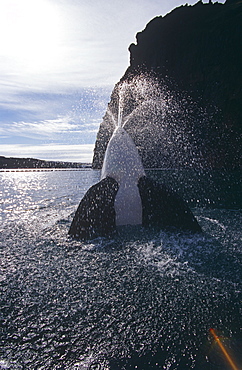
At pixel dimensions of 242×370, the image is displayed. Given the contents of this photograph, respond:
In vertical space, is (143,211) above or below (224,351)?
above

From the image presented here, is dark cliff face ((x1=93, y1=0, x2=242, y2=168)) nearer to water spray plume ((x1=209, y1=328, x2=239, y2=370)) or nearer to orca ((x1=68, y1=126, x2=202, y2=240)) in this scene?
orca ((x1=68, y1=126, x2=202, y2=240))

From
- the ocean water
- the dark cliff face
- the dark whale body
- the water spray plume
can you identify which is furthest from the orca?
the dark cliff face

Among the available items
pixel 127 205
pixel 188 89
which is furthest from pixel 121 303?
pixel 188 89

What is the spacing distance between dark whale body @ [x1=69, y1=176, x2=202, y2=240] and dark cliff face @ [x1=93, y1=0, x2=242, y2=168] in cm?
3338

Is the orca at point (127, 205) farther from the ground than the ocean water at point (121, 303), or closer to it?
farther from the ground

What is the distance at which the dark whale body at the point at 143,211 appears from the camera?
6.76 metres

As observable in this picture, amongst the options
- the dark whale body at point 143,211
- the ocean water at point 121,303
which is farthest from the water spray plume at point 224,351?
the dark whale body at point 143,211

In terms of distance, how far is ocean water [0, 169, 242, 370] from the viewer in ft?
8.67

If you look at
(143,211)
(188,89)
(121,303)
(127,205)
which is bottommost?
(121,303)

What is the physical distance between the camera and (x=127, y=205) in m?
7.43

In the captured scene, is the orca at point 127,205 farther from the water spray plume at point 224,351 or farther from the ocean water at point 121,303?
the water spray plume at point 224,351

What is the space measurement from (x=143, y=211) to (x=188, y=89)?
5858 cm

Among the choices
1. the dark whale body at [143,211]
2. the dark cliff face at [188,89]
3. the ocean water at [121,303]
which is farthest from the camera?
the dark cliff face at [188,89]

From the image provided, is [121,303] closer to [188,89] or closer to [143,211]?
[143,211]
